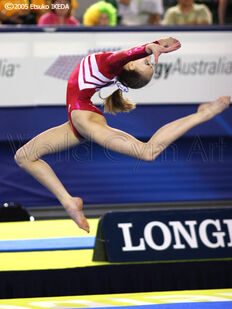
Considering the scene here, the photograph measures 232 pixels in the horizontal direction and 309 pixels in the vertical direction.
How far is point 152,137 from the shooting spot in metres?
3.94

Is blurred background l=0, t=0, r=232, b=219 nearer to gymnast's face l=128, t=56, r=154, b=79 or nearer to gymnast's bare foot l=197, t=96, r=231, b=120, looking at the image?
gymnast's face l=128, t=56, r=154, b=79

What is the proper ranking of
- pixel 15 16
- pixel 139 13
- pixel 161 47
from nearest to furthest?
pixel 161 47, pixel 15 16, pixel 139 13

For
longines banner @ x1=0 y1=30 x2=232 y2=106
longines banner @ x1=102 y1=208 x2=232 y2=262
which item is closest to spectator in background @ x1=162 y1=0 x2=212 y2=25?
longines banner @ x1=0 y1=30 x2=232 y2=106

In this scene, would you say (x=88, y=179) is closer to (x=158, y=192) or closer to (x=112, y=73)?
(x=158, y=192)

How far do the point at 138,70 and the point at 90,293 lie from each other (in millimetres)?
1411

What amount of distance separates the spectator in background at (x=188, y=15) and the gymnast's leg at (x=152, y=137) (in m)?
2.40

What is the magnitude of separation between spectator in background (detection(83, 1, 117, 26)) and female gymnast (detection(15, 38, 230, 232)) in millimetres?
1898

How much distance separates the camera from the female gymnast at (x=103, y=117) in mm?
3895

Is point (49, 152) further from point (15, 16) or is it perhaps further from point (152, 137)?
point (15, 16)

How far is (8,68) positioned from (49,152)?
221cm

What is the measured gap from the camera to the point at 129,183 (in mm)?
6488

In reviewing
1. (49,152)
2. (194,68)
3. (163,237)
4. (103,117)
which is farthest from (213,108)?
(194,68)

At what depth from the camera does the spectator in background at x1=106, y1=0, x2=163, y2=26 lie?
6.21 metres

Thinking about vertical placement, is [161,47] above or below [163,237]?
above
